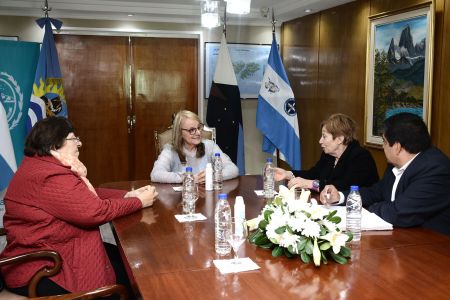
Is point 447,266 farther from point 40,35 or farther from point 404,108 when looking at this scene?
point 40,35

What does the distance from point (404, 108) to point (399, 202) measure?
5.88ft

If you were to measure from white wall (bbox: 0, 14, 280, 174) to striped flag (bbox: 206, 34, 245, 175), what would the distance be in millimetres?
413

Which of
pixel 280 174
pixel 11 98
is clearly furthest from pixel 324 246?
pixel 11 98

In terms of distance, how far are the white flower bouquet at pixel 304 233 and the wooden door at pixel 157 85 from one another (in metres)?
3.96

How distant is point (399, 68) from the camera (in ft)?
12.2

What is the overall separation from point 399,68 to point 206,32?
8.15 feet

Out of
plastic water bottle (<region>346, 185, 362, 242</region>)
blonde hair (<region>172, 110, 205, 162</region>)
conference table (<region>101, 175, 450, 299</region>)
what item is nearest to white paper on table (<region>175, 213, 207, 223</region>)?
conference table (<region>101, 175, 450, 299</region>)

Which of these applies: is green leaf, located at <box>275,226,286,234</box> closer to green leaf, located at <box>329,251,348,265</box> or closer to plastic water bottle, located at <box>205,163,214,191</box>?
green leaf, located at <box>329,251,348,265</box>

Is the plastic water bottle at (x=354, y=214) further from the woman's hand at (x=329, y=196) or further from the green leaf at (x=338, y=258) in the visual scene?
the woman's hand at (x=329, y=196)

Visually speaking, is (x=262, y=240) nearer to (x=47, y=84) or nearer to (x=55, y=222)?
(x=55, y=222)

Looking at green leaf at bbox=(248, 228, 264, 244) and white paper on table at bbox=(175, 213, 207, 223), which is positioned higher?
green leaf at bbox=(248, 228, 264, 244)

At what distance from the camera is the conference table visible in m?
1.41

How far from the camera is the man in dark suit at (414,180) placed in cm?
212

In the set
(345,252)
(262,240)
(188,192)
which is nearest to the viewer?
(345,252)
